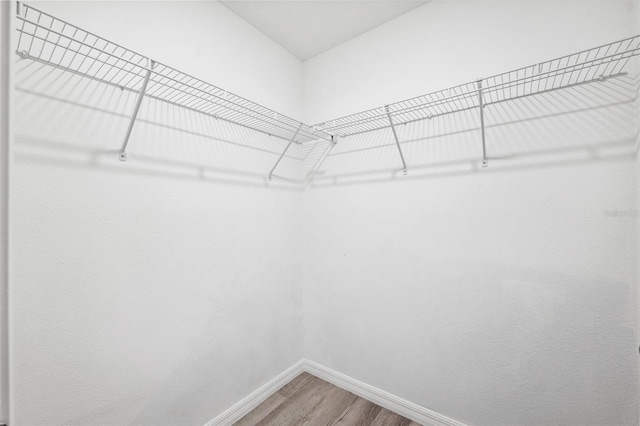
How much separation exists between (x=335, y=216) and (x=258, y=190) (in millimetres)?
561

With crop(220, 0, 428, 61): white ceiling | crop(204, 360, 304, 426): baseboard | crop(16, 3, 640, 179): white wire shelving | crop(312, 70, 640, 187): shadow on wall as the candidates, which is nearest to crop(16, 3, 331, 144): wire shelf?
crop(16, 3, 640, 179): white wire shelving

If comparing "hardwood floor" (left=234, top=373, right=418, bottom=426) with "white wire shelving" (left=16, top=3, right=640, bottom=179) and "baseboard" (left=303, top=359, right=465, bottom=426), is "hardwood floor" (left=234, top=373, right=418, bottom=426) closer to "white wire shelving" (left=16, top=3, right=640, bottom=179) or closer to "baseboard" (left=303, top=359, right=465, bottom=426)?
"baseboard" (left=303, top=359, right=465, bottom=426)

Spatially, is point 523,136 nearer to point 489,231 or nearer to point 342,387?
point 489,231

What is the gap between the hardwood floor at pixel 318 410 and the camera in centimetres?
156

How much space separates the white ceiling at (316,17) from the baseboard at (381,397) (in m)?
2.34

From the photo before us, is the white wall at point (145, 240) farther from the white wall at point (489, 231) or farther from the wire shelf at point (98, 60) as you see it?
the white wall at point (489, 231)

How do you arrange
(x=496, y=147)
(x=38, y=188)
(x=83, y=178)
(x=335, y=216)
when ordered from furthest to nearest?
1. (x=335, y=216)
2. (x=496, y=147)
3. (x=83, y=178)
4. (x=38, y=188)

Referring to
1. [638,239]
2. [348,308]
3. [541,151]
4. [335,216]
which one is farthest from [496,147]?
[348,308]

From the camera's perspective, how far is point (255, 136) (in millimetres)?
1764

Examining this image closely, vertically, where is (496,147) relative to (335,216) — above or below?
above

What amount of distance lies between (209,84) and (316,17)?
3.54 feet

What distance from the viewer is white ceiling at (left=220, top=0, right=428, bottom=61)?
5.19 ft

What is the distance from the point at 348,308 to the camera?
6.08 feet

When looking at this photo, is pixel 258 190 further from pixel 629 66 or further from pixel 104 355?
pixel 629 66
